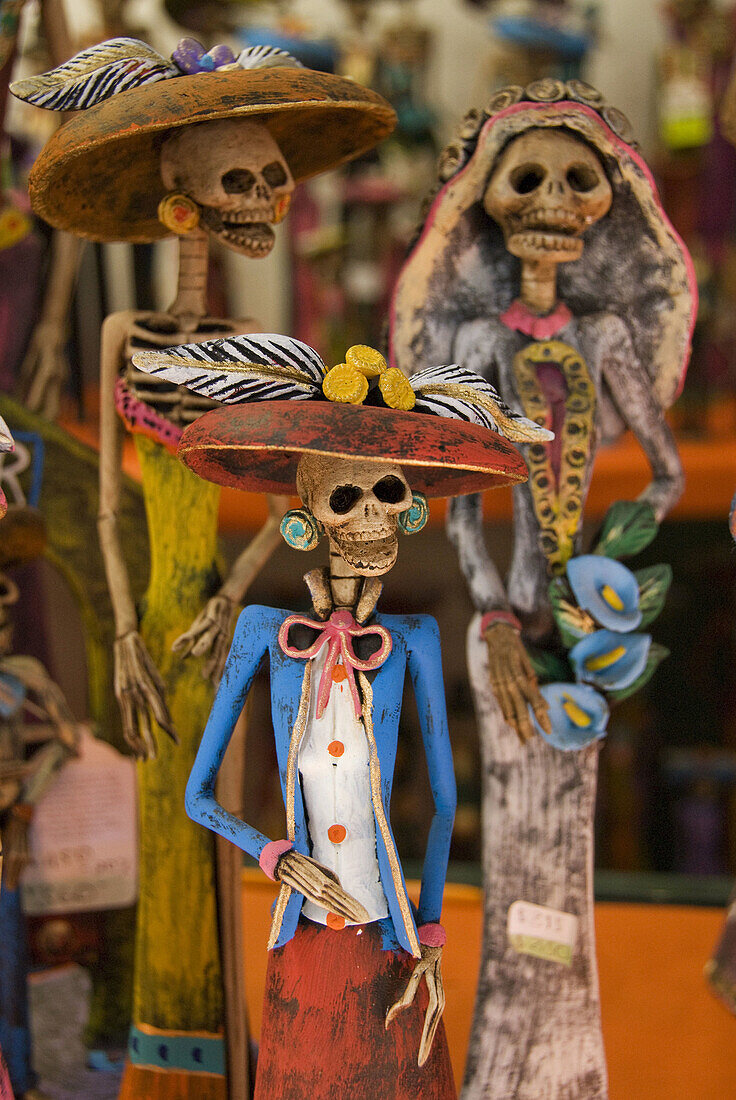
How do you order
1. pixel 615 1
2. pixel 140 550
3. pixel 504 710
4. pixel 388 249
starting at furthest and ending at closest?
pixel 615 1, pixel 388 249, pixel 140 550, pixel 504 710

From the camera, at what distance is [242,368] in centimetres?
111

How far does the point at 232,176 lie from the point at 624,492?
1470 mm

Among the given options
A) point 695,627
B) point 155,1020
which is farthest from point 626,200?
point 695,627

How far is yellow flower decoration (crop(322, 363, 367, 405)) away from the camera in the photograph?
108 centimetres

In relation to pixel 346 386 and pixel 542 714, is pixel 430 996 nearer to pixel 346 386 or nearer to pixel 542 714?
pixel 542 714

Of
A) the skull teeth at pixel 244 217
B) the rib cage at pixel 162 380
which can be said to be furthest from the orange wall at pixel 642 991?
the skull teeth at pixel 244 217

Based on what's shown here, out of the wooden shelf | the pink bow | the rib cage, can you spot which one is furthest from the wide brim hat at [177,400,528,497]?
the wooden shelf

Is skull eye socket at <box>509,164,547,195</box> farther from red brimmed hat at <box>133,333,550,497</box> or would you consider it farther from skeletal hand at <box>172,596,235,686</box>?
skeletal hand at <box>172,596,235,686</box>

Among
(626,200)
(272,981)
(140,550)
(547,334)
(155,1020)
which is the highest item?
(626,200)

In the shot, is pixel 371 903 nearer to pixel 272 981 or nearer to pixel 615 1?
pixel 272 981

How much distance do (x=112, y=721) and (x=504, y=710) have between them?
70 cm

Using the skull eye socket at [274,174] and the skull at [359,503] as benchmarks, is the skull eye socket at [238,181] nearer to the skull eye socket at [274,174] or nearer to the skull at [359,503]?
the skull eye socket at [274,174]

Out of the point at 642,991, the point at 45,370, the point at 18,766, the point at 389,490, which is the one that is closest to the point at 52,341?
the point at 45,370

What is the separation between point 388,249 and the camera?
11.8ft
